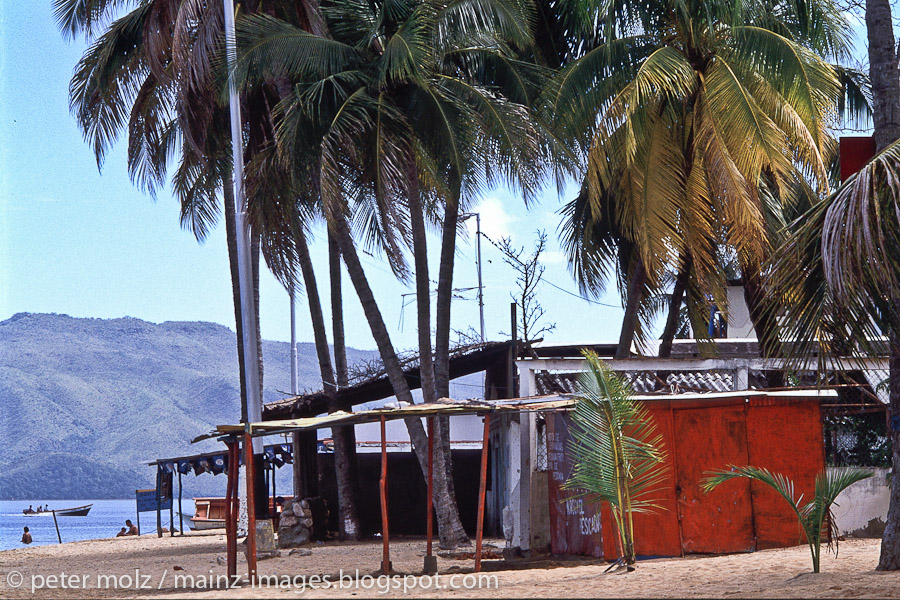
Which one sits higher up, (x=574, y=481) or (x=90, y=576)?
(x=574, y=481)

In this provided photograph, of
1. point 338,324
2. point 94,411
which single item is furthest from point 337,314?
point 94,411

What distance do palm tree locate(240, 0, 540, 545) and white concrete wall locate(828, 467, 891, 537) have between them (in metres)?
5.74

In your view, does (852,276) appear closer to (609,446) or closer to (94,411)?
(609,446)

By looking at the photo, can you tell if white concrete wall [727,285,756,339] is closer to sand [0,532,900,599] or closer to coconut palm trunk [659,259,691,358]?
coconut palm trunk [659,259,691,358]

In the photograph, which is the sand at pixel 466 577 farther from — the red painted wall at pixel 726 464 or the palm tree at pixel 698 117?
the palm tree at pixel 698 117

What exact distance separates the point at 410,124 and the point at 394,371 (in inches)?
163

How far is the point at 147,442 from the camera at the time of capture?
6698 inches

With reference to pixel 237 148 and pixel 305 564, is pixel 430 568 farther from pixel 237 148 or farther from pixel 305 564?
pixel 237 148

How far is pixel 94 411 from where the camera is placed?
178875 millimetres

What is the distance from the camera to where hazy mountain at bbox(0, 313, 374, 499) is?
16275 centimetres

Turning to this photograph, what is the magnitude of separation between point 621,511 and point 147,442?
168 metres

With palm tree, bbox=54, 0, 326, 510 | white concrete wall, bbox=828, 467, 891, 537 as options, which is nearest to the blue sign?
palm tree, bbox=54, 0, 326, 510

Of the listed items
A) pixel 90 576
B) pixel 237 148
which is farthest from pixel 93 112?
pixel 90 576

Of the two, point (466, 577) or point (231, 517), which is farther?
point (231, 517)
